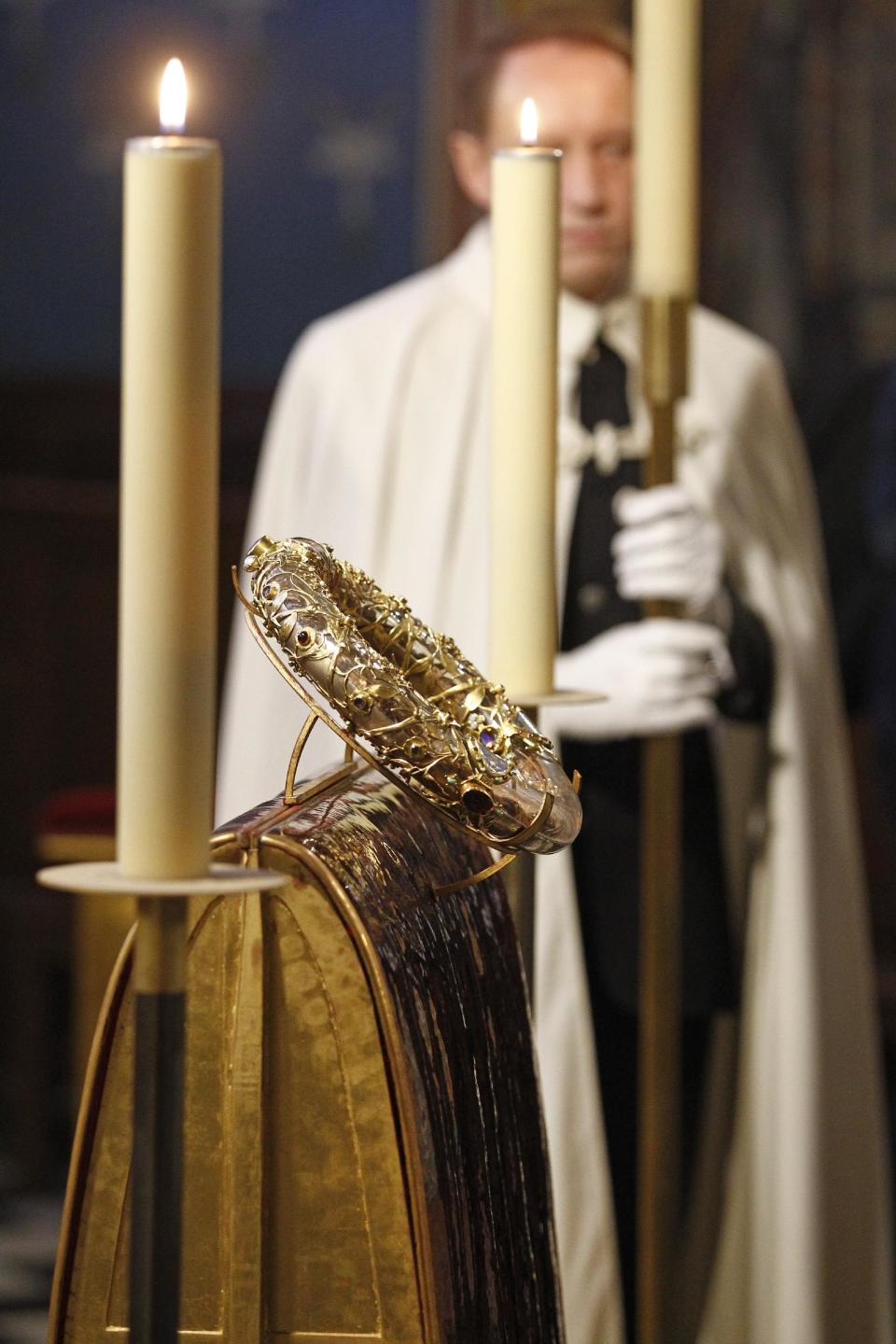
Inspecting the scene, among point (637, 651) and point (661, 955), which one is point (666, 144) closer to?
point (661, 955)

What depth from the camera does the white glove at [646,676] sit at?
1.55 metres

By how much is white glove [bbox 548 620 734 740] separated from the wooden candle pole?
387 millimetres

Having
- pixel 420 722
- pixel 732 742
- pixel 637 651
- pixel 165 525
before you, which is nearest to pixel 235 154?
pixel 732 742

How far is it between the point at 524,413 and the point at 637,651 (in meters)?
0.85

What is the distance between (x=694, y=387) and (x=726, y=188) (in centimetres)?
186

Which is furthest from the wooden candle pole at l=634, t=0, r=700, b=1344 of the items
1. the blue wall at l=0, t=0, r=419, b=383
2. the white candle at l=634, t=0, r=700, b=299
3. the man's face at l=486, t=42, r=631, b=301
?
the blue wall at l=0, t=0, r=419, b=383

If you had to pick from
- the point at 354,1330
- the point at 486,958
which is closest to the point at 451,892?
the point at 486,958

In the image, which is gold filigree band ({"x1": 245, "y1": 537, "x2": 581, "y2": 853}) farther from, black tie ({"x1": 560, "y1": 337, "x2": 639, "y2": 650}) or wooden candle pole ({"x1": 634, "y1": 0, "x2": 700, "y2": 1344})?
black tie ({"x1": 560, "y1": 337, "x2": 639, "y2": 650})

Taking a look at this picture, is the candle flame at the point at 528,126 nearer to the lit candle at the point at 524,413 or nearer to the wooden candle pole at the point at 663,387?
the lit candle at the point at 524,413

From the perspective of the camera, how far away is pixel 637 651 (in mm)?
1576

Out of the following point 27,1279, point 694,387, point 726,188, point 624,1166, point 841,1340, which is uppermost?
point 726,188

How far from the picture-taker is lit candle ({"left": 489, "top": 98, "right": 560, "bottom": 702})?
726 millimetres

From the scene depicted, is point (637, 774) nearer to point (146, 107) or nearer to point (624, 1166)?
point (624, 1166)

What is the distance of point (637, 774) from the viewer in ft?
5.91
